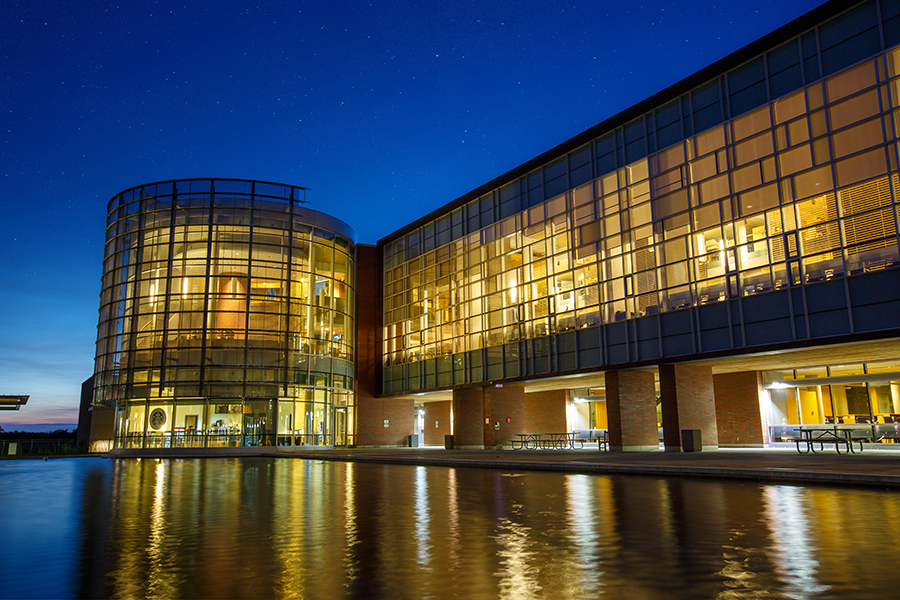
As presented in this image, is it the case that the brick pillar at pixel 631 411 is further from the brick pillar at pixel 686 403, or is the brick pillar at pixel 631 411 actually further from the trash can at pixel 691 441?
the trash can at pixel 691 441

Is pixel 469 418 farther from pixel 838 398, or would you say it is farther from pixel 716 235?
pixel 716 235

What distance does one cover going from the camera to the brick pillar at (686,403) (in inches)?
1206

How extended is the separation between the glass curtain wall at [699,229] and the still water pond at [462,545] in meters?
14.7

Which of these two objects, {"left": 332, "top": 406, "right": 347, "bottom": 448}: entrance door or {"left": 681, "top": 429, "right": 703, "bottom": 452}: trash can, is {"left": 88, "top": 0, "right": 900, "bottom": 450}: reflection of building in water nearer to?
{"left": 332, "top": 406, "right": 347, "bottom": 448}: entrance door

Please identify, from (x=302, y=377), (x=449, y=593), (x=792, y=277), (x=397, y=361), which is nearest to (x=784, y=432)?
(x=792, y=277)

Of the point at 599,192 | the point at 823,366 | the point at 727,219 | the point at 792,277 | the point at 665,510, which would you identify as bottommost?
the point at 665,510

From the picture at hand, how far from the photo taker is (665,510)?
34.7 feet

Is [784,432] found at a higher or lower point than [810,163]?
lower

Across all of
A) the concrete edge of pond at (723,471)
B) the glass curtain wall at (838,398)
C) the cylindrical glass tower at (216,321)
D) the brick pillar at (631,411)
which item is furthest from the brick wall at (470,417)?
the concrete edge of pond at (723,471)

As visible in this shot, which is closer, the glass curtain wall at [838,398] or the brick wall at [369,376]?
the glass curtain wall at [838,398]

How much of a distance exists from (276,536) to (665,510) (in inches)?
233

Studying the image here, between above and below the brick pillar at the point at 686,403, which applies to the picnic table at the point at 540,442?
below

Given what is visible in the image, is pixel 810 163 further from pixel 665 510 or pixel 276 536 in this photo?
pixel 276 536

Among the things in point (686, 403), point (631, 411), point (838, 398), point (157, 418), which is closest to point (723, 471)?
point (686, 403)
